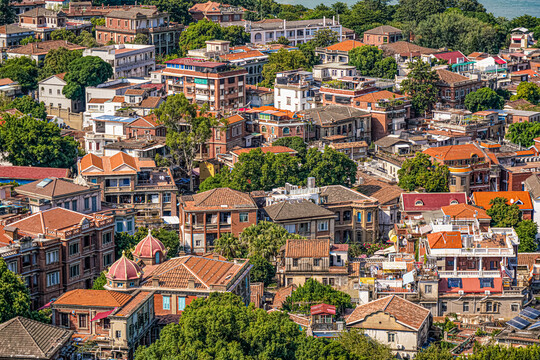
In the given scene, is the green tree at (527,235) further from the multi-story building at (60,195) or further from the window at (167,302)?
the multi-story building at (60,195)

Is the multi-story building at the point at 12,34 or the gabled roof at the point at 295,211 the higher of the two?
the multi-story building at the point at 12,34

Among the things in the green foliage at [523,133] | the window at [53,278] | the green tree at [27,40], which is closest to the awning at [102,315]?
the window at [53,278]

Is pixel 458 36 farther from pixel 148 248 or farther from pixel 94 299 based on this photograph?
pixel 94 299

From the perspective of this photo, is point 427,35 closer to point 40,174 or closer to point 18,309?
point 40,174

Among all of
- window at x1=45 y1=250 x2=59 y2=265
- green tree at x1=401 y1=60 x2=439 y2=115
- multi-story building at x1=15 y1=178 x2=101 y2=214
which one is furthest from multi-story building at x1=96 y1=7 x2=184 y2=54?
window at x1=45 y1=250 x2=59 y2=265

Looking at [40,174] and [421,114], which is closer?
[40,174]

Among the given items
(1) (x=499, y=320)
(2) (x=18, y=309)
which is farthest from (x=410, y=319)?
(2) (x=18, y=309)

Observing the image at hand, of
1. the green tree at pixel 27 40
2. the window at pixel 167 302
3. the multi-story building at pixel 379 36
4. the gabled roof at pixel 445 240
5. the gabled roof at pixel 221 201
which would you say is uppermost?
the green tree at pixel 27 40
